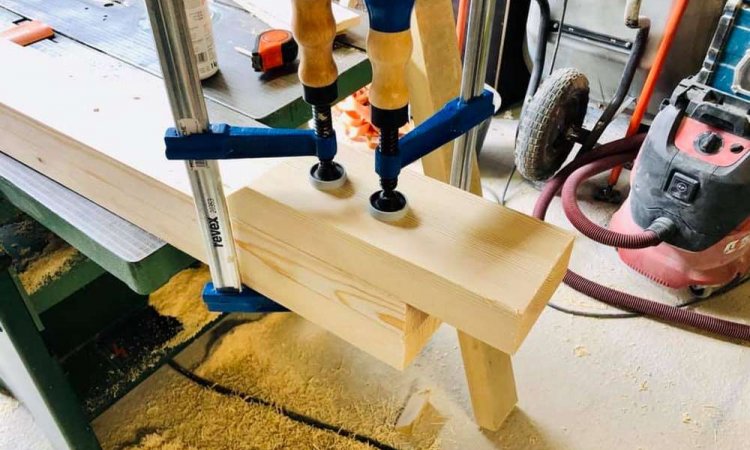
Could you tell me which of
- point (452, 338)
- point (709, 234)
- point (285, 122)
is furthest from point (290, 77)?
point (709, 234)

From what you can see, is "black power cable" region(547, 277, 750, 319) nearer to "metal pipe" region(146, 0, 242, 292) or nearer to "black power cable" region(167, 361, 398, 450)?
"black power cable" region(167, 361, 398, 450)

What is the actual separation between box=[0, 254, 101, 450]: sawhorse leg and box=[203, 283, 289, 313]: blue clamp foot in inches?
13.0

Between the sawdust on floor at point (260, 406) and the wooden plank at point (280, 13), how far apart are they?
729 mm

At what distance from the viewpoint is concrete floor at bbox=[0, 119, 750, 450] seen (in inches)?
50.3

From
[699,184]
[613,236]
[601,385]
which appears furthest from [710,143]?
[601,385]

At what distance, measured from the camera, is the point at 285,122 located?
0.87 meters

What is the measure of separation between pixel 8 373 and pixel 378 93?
0.87 meters

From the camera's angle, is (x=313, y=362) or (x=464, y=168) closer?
(x=464, y=168)

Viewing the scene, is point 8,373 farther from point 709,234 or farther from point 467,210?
point 709,234

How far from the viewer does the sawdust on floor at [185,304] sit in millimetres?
1259

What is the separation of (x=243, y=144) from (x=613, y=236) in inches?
44.6

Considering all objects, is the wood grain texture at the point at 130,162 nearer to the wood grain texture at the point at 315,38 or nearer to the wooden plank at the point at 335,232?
the wooden plank at the point at 335,232

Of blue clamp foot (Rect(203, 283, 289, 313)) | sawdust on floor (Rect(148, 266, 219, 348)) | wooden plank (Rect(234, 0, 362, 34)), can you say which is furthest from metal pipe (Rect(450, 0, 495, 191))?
sawdust on floor (Rect(148, 266, 219, 348))

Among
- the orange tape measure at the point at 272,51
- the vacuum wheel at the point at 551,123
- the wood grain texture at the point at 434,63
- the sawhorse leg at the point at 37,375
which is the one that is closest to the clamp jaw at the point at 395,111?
the wood grain texture at the point at 434,63
